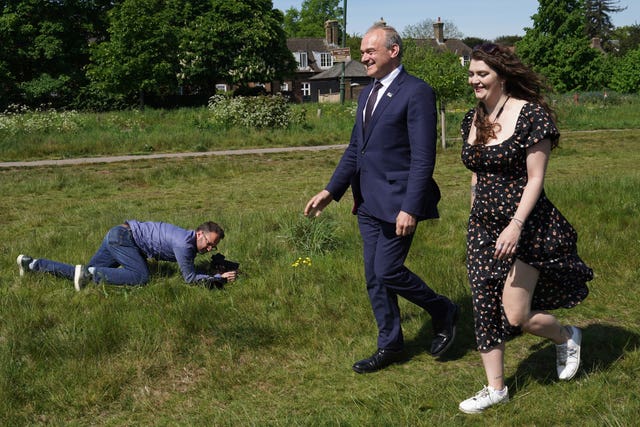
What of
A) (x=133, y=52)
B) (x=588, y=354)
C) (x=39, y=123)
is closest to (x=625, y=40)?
(x=133, y=52)

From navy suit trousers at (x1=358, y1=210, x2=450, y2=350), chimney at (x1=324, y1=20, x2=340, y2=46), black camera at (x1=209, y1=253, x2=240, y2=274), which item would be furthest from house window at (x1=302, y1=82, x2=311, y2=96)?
navy suit trousers at (x1=358, y1=210, x2=450, y2=350)

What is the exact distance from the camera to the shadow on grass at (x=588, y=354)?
162 inches

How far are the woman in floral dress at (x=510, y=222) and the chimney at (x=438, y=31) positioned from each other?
93153 millimetres

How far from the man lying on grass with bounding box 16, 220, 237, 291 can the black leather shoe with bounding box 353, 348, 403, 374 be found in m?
1.85

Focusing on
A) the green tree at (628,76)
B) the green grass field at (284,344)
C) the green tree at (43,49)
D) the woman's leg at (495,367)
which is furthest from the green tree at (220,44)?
the woman's leg at (495,367)

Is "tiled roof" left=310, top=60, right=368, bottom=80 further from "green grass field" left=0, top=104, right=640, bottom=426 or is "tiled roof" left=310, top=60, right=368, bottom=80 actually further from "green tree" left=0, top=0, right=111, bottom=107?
"green grass field" left=0, top=104, right=640, bottom=426

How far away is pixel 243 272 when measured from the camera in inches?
247

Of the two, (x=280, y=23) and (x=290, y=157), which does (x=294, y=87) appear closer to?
(x=280, y=23)

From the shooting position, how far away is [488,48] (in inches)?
145

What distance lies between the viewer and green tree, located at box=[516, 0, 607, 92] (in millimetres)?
57531

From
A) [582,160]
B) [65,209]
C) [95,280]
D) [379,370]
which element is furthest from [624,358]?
[582,160]

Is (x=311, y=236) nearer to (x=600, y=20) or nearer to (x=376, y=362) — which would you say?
(x=376, y=362)

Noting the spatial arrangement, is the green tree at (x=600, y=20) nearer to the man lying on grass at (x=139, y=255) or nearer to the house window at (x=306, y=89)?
the house window at (x=306, y=89)

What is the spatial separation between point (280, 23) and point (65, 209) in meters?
46.1
